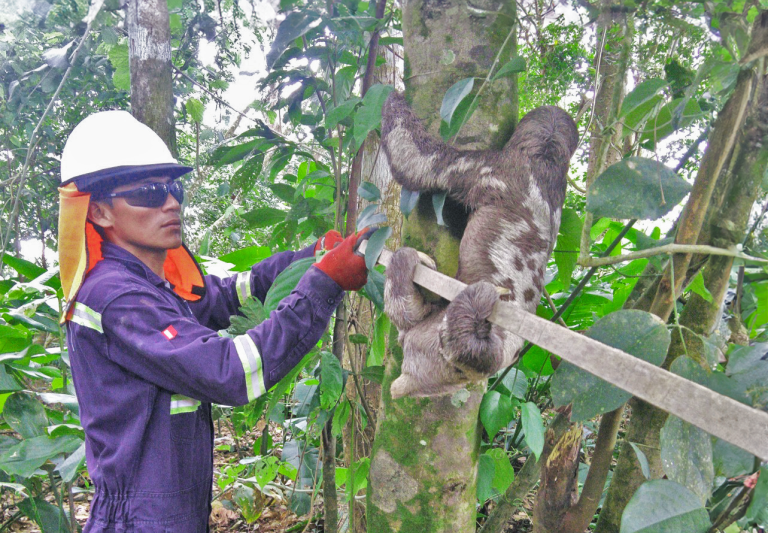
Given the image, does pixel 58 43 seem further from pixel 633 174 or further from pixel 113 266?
pixel 633 174

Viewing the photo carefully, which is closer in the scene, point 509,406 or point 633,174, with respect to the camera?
point 633,174

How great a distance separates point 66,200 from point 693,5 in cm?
226

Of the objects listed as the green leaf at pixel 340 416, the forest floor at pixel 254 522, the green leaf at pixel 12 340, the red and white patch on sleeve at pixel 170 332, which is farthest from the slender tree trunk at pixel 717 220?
the green leaf at pixel 12 340

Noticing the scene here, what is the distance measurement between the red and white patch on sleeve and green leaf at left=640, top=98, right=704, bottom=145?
65.3 inches

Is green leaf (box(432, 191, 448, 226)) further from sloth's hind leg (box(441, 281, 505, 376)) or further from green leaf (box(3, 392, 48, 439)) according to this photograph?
green leaf (box(3, 392, 48, 439))

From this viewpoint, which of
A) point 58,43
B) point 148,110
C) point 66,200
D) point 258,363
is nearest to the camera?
point 258,363

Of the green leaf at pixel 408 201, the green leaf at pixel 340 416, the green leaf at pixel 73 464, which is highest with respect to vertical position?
the green leaf at pixel 408 201

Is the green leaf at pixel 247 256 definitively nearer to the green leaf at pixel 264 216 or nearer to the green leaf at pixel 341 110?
the green leaf at pixel 264 216

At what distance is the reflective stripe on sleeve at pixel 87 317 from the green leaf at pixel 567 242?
178cm

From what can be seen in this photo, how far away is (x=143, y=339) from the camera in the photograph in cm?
180

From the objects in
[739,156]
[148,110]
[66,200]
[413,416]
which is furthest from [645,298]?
[148,110]

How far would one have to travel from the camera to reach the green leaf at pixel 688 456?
1.09 metres

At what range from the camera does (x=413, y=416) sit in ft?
5.28

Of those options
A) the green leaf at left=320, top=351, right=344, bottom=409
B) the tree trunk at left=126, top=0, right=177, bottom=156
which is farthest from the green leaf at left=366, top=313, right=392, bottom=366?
the tree trunk at left=126, top=0, right=177, bottom=156
